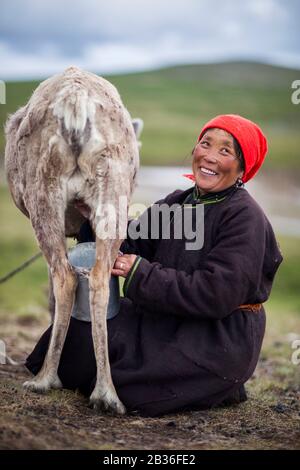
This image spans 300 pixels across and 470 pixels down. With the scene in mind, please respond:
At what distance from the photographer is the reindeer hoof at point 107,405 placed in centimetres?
396

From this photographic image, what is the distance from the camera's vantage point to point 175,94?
6309cm

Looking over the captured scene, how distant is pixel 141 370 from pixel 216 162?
149cm

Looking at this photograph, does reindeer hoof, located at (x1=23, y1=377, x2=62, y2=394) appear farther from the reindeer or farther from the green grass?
the green grass

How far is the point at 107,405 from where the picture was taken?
156 inches

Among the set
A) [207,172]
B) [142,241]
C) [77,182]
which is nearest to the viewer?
[77,182]

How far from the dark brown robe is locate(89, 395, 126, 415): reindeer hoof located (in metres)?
0.11

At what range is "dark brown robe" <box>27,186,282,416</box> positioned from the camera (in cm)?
401

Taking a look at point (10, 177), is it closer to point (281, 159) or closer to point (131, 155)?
point (131, 155)

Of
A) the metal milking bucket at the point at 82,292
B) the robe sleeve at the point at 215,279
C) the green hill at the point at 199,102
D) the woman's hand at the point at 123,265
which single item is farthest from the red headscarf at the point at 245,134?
the green hill at the point at 199,102

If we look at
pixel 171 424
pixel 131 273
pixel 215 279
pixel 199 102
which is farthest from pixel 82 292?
pixel 199 102

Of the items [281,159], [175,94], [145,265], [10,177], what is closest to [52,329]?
[145,265]

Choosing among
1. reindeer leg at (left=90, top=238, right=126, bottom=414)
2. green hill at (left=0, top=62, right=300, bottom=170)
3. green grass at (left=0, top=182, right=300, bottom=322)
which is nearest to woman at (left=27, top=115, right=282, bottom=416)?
reindeer leg at (left=90, top=238, right=126, bottom=414)

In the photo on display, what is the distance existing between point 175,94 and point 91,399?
6112 cm

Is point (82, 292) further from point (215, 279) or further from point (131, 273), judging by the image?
point (215, 279)
